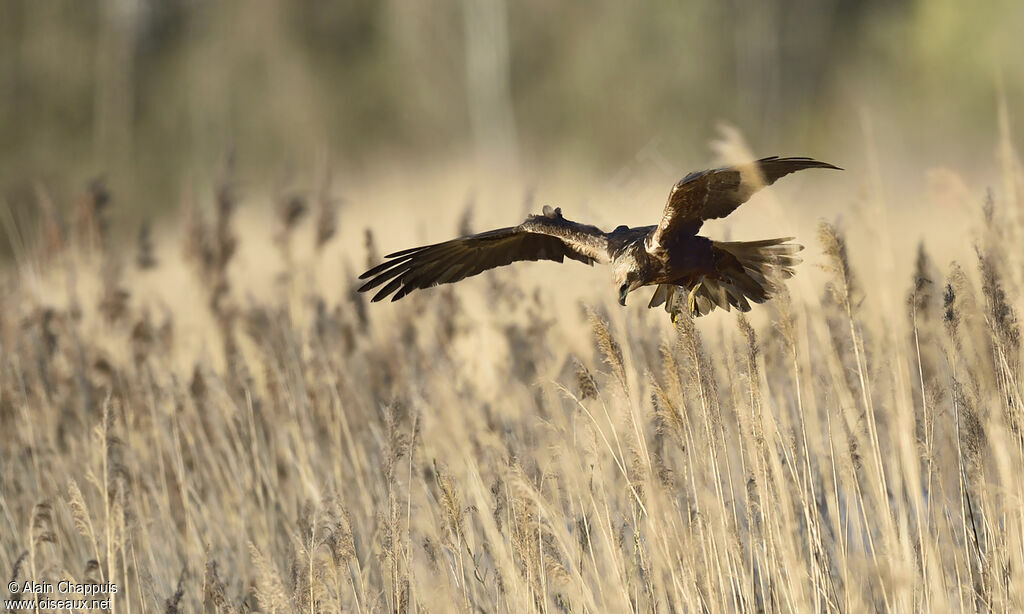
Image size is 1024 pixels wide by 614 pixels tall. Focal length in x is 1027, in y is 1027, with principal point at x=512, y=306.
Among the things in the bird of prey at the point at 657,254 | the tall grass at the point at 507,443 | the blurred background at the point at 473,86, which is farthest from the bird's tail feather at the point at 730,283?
the blurred background at the point at 473,86

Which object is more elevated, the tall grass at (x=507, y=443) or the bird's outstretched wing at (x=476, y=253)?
the bird's outstretched wing at (x=476, y=253)

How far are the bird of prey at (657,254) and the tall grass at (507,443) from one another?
0.19 m

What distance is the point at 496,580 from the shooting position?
10.1 ft

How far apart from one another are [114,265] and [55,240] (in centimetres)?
33

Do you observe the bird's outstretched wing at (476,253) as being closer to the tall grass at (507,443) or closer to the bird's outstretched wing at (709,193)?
the tall grass at (507,443)

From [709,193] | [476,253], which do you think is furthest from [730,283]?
[476,253]

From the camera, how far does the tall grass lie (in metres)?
2.71

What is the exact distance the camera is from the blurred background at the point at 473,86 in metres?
16.8

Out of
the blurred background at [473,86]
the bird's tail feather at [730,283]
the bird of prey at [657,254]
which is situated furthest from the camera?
the blurred background at [473,86]

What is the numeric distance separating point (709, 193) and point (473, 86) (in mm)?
16530

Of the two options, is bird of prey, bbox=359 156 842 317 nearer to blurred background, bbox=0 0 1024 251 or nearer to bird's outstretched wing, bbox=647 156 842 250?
bird's outstretched wing, bbox=647 156 842 250

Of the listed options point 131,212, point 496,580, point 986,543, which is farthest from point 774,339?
point 131,212

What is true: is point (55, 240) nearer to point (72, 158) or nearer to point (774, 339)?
point (774, 339)

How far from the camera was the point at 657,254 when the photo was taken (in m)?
3.70
